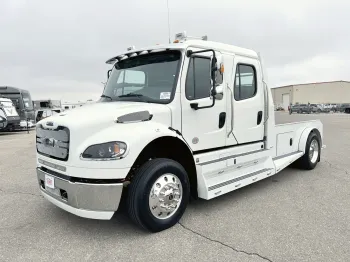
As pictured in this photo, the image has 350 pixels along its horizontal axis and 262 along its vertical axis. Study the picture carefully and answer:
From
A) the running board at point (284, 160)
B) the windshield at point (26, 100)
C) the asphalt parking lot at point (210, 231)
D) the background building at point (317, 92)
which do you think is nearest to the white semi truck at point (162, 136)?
the running board at point (284, 160)

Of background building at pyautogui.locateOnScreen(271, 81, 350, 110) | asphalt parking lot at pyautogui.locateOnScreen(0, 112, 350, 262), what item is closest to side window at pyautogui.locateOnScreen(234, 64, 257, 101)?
asphalt parking lot at pyautogui.locateOnScreen(0, 112, 350, 262)

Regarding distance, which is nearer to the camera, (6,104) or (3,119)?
(3,119)

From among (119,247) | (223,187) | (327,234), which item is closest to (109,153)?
(119,247)

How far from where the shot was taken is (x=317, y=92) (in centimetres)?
7206

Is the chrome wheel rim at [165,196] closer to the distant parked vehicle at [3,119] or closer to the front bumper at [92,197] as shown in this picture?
the front bumper at [92,197]

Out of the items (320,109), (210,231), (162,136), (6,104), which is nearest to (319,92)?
(320,109)

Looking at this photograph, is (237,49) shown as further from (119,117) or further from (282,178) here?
(282,178)

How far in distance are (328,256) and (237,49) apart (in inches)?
126

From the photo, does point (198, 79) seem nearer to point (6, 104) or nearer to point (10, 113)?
point (6, 104)

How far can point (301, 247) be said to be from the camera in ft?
9.78

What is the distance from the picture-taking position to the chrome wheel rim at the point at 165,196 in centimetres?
332

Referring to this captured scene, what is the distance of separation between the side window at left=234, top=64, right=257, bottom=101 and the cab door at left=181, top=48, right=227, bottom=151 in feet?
1.55

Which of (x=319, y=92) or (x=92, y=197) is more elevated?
(x=319, y=92)

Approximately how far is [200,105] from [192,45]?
2.74 feet
